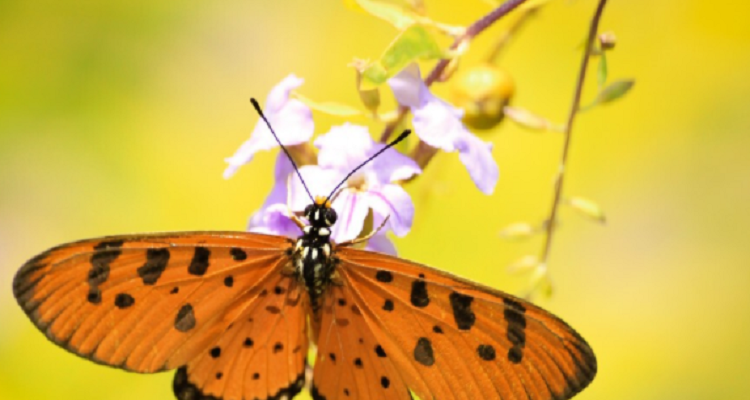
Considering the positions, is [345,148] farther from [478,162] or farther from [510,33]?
[510,33]

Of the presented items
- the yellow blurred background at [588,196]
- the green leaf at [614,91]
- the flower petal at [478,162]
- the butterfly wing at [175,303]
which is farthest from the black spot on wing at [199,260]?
the yellow blurred background at [588,196]

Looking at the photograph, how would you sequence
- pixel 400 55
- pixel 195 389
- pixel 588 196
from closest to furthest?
1. pixel 400 55
2. pixel 195 389
3. pixel 588 196

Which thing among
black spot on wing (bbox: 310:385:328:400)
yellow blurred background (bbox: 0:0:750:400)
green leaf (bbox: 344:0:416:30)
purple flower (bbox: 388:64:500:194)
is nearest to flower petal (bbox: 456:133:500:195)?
purple flower (bbox: 388:64:500:194)

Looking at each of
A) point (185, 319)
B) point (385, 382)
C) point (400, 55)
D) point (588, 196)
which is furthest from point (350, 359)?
point (588, 196)

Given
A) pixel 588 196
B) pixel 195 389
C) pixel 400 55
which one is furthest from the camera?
pixel 588 196

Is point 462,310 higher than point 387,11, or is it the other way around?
point 387,11

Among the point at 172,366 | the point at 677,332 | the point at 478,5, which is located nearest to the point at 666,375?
the point at 677,332

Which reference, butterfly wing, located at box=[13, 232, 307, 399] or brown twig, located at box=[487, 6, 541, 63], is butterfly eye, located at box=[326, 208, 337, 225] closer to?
butterfly wing, located at box=[13, 232, 307, 399]
